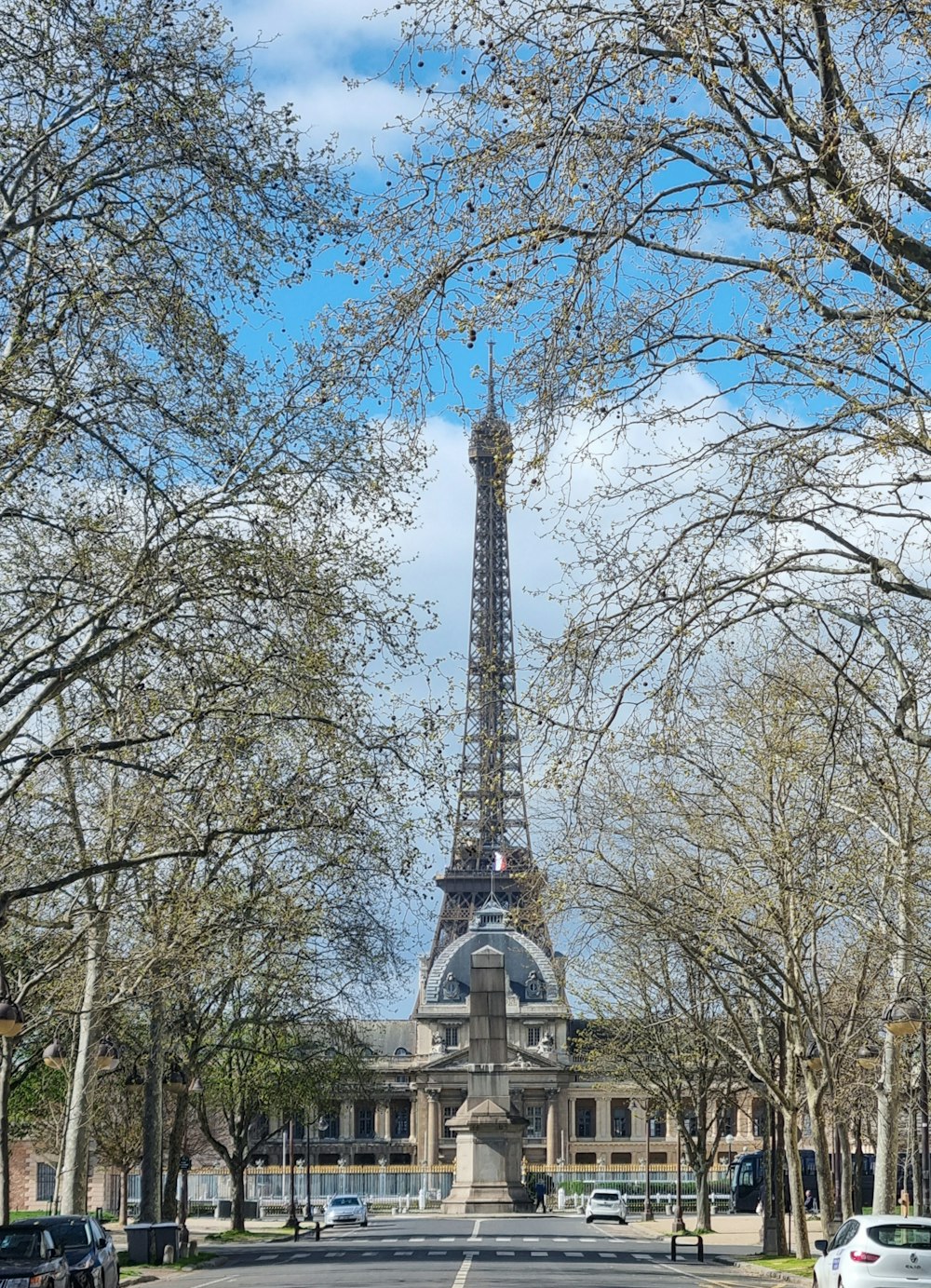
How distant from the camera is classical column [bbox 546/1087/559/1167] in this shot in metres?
136

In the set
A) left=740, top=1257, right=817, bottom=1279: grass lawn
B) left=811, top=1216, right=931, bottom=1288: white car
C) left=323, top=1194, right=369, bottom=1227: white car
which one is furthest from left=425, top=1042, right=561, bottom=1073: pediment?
left=811, top=1216, right=931, bottom=1288: white car

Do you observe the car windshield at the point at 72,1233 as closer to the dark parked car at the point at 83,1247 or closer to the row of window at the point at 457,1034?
the dark parked car at the point at 83,1247

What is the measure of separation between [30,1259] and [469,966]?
389 ft

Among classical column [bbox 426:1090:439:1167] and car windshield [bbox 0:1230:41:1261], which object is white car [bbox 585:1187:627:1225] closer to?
car windshield [bbox 0:1230:41:1261]

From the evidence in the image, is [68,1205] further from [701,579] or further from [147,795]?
[701,579]

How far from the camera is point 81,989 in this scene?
3700 cm

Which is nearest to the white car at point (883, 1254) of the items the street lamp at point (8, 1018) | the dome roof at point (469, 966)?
the street lamp at point (8, 1018)

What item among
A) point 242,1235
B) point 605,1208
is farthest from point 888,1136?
point 605,1208

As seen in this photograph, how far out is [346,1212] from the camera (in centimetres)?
6912

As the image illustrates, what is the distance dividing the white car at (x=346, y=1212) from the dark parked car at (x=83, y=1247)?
142 feet

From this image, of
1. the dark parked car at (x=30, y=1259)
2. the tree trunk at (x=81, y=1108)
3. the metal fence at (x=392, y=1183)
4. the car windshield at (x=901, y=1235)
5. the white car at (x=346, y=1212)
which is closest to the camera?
the dark parked car at (x=30, y=1259)

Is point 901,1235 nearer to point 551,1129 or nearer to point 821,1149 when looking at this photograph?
point 821,1149

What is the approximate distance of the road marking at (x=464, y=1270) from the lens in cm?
2845

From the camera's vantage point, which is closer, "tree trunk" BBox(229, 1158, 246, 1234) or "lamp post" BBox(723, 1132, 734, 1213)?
"tree trunk" BBox(229, 1158, 246, 1234)
